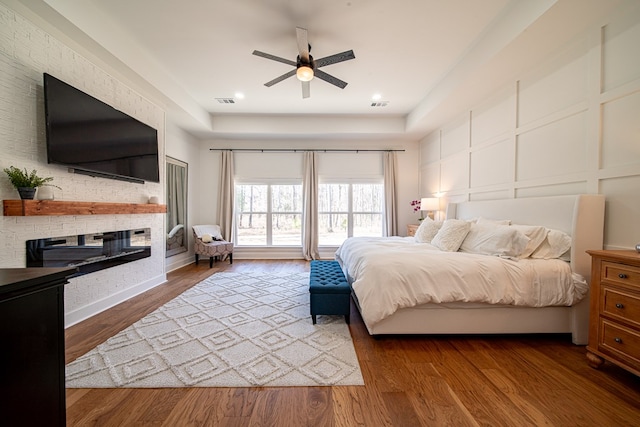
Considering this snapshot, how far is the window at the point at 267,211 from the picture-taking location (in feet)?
19.8

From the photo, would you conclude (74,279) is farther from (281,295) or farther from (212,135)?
(212,135)

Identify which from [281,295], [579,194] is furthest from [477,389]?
[281,295]

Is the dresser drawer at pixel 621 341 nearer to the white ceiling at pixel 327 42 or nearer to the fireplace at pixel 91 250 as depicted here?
the white ceiling at pixel 327 42

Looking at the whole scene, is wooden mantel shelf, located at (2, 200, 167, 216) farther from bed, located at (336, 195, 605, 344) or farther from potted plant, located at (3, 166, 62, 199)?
bed, located at (336, 195, 605, 344)

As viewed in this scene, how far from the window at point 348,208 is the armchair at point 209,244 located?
225cm

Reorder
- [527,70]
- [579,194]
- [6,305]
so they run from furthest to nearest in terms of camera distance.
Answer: [527,70], [579,194], [6,305]

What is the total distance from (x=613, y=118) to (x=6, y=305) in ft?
13.1

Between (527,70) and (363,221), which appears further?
(363,221)

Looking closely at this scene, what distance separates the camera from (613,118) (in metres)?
2.09

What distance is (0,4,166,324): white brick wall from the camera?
Answer: 6.79ft

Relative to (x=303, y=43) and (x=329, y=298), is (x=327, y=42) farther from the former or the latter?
(x=329, y=298)

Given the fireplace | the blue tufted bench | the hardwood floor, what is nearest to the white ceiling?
the fireplace

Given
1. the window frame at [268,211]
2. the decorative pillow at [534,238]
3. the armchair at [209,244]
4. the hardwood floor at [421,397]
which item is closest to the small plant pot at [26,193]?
the hardwood floor at [421,397]

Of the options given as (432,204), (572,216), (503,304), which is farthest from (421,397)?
(432,204)
